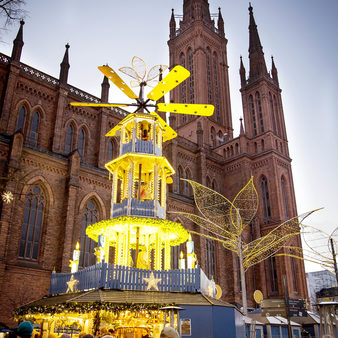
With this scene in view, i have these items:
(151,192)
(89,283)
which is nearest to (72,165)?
(151,192)

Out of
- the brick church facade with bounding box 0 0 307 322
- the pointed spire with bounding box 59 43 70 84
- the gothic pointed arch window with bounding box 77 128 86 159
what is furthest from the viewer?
the gothic pointed arch window with bounding box 77 128 86 159

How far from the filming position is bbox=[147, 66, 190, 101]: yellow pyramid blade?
1565 cm

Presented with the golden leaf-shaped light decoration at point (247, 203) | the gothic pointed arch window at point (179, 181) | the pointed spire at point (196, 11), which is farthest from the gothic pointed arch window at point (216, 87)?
the golden leaf-shaped light decoration at point (247, 203)

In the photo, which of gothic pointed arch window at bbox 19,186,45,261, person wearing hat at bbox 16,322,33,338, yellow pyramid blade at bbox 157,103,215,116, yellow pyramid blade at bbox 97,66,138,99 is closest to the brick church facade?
gothic pointed arch window at bbox 19,186,45,261

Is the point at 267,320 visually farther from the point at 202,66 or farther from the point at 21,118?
the point at 202,66

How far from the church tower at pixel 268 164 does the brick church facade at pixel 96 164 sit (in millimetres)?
112

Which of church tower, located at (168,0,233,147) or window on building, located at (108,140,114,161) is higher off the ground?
church tower, located at (168,0,233,147)

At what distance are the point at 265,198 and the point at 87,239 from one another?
21195 millimetres

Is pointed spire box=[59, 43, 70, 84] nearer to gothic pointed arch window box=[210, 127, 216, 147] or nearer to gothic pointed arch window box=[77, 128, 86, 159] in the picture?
gothic pointed arch window box=[77, 128, 86, 159]

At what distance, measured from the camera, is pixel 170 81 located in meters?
16.1

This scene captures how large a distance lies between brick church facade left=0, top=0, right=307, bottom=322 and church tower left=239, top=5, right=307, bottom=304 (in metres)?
0.11

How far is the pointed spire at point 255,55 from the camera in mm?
46531

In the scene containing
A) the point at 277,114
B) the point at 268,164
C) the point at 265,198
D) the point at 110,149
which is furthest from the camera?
the point at 277,114

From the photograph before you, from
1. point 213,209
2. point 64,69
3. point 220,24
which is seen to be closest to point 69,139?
point 64,69
